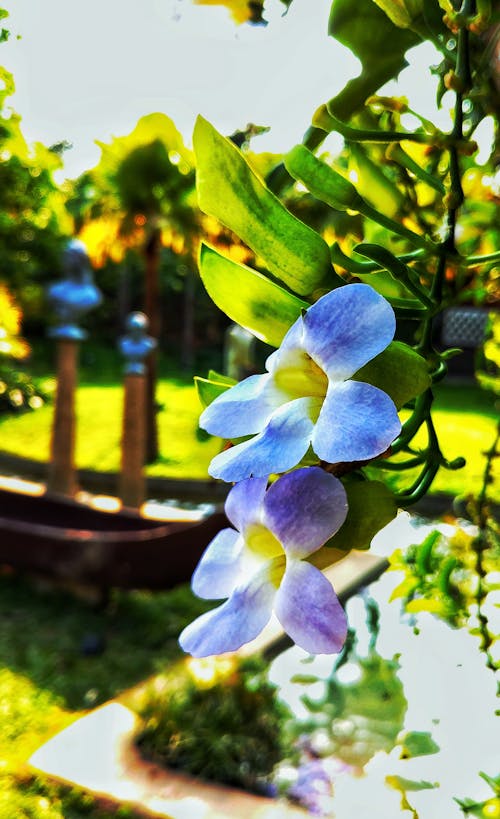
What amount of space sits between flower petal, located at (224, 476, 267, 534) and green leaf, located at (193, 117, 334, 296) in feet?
0.11

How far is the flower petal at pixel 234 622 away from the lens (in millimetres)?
101

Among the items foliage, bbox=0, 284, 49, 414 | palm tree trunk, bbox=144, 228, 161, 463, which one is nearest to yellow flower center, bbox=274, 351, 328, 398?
foliage, bbox=0, 284, 49, 414

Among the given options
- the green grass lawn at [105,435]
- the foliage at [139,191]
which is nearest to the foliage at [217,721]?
the green grass lawn at [105,435]

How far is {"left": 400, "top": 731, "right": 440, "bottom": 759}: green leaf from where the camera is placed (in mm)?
329

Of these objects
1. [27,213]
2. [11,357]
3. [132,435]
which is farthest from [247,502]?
[11,357]

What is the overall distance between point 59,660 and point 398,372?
2.01 m

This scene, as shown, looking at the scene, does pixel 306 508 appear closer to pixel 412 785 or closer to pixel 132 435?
pixel 412 785

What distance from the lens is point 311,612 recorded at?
98 mm

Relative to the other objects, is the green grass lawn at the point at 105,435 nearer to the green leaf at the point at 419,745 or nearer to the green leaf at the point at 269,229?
→ the green leaf at the point at 419,745

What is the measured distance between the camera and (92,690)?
1.81 meters

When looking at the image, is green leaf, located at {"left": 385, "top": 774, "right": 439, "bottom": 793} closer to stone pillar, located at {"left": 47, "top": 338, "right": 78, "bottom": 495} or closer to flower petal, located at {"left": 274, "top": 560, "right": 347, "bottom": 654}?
flower petal, located at {"left": 274, "top": 560, "right": 347, "bottom": 654}

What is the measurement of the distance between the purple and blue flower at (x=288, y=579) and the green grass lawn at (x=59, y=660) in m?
1.08

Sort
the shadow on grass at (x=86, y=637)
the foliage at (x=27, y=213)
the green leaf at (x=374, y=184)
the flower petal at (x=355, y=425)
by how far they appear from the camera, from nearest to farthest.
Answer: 1. the flower petal at (x=355, y=425)
2. the green leaf at (x=374, y=184)
3. the shadow on grass at (x=86, y=637)
4. the foliage at (x=27, y=213)

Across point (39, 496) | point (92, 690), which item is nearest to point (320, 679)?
point (92, 690)
